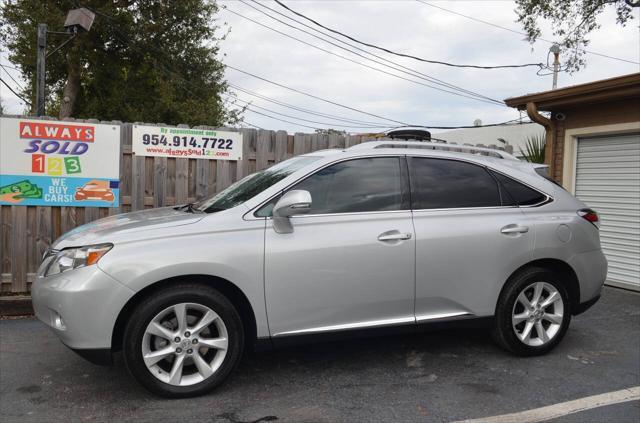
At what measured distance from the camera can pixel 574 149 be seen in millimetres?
8336

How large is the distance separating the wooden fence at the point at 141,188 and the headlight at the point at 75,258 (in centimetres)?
286

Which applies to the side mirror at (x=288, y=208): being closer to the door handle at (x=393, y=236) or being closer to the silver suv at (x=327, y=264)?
the silver suv at (x=327, y=264)

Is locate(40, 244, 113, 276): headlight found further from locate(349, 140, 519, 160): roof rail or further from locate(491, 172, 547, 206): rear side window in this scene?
locate(491, 172, 547, 206): rear side window

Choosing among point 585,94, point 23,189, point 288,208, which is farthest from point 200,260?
point 585,94

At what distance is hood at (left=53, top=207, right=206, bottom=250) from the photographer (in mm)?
3429

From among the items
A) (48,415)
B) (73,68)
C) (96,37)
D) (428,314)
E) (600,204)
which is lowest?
(48,415)

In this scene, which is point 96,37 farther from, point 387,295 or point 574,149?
point 387,295

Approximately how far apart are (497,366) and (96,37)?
2148cm

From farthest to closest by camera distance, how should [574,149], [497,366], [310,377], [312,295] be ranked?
[574,149] < [497,366] < [310,377] < [312,295]

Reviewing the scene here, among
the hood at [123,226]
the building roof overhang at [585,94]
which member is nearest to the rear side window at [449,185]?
the hood at [123,226]

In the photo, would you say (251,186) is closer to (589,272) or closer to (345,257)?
(345,257)

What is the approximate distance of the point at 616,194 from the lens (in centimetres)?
768

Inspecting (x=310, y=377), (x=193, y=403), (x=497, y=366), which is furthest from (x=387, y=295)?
(x=193, y=403)

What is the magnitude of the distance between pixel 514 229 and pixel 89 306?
317 cm
